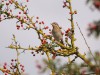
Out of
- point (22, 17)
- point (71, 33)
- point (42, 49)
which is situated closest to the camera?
point (42, 49)

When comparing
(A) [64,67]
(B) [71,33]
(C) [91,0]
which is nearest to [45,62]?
(A) [64,67]

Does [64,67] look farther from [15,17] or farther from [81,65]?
[15,17]

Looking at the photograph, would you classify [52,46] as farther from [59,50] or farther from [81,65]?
[81,65]

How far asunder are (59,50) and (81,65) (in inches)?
136

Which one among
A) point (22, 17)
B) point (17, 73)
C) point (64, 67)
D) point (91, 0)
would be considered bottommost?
point (17, 73)

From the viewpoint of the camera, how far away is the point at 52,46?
719cm

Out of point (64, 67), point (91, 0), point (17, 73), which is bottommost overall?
point (17, 73)

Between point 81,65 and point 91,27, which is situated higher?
point 91,27

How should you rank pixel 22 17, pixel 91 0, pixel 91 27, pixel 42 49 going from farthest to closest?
1. pixel 22 17
2. pixel 42 49
3. pixel 91 0
4. pixel 91 27

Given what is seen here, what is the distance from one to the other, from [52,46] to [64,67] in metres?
3.34

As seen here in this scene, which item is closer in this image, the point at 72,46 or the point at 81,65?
the point at 81,65

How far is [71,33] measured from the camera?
25.0 feet

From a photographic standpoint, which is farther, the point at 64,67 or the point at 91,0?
the point at 64,67

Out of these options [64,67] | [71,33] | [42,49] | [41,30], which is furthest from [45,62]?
[41,30]
